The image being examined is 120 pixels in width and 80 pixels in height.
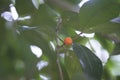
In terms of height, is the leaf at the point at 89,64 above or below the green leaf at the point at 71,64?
above

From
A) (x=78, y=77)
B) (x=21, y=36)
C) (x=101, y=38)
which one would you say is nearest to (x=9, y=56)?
(x=21, y=36)

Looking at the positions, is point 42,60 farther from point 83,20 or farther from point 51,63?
point 83,20

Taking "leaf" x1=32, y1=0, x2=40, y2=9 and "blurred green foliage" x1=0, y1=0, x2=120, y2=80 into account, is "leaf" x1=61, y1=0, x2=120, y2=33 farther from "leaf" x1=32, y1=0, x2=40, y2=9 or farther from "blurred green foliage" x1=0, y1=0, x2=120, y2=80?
"leaf" x1=32, y1=0, x2=40, y2=9

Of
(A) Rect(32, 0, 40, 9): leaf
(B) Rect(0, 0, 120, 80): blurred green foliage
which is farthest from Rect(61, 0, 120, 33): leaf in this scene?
(A) Rect(32, 0, 40, 9): leaf

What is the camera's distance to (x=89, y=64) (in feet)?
2.23

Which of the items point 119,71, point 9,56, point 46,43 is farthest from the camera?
point 119,71

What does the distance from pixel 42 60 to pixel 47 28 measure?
106mm

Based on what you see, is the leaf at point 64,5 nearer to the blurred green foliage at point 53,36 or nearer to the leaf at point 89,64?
the blurred green foliage at point 53,36

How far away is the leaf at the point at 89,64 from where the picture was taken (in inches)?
26.2

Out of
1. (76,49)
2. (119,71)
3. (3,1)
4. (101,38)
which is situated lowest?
(119,71)

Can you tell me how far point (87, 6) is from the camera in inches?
29.6

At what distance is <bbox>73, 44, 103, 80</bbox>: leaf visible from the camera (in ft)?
2.18

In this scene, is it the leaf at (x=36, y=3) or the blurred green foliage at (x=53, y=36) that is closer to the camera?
the blurred green foliage at (x=53, y=36)

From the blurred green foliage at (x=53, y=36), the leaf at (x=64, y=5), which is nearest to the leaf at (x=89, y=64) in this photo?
the blurred green foliage at (x=53, y=36)
